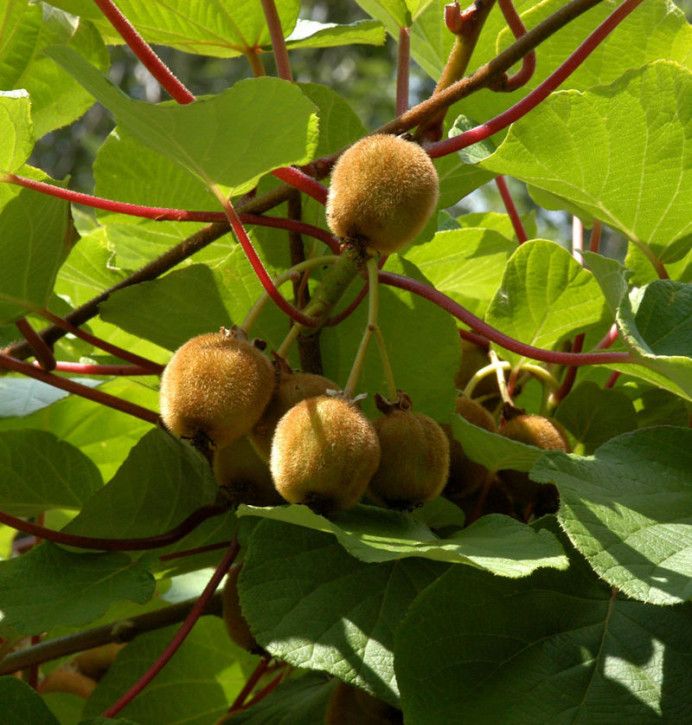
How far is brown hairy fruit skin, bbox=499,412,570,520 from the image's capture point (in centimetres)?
83

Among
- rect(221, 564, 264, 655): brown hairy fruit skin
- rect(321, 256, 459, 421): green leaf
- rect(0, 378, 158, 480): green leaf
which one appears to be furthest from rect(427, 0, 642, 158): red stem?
rect(0, 378, 158, 480): green leaf

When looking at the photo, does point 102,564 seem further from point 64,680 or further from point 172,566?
point 64,680

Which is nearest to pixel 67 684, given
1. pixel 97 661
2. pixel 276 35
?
pixel 97 661

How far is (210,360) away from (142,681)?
0.28 m

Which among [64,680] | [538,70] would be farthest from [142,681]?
[538,70]

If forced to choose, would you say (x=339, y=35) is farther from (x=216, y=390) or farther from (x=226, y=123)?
(x=216, y=390)

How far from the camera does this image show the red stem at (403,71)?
0.84 m

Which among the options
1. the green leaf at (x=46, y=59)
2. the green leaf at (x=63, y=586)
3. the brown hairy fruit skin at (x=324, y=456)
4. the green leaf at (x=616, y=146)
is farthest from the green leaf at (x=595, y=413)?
the green leaf at (x=46, y=59)

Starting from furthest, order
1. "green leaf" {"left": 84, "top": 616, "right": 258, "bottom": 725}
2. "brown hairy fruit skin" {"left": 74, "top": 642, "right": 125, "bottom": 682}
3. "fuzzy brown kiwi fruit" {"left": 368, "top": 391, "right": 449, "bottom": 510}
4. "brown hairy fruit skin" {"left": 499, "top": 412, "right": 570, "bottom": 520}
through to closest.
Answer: "brown hairy fruit skin" {"left": 74, "top": 642, "right": 125, "bottom": 682} < "green leaf" {"left": 84, "top": 616, "right": 258, "bottom": 725} < "brown hairy fruit skin" {"left": 499, "top": 412, "right": 570, "bottom": 520} < "fuzzy brown kiwi fruit" {"left": 368, "top": 391, "right": 449, "bottom": 510}

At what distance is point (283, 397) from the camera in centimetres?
76

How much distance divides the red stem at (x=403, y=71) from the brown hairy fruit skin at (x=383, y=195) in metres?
0.12

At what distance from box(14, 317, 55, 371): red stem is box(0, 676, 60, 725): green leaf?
236mm

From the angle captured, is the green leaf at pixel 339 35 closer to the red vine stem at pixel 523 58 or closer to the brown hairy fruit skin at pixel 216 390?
the red vine stem at pixel 523 58

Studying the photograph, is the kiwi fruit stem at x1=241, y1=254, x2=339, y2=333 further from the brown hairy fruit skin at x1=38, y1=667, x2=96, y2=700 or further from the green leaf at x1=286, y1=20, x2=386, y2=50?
the brown hairy fruit skin at x1=38, y1=667, x2=96, y2=700
